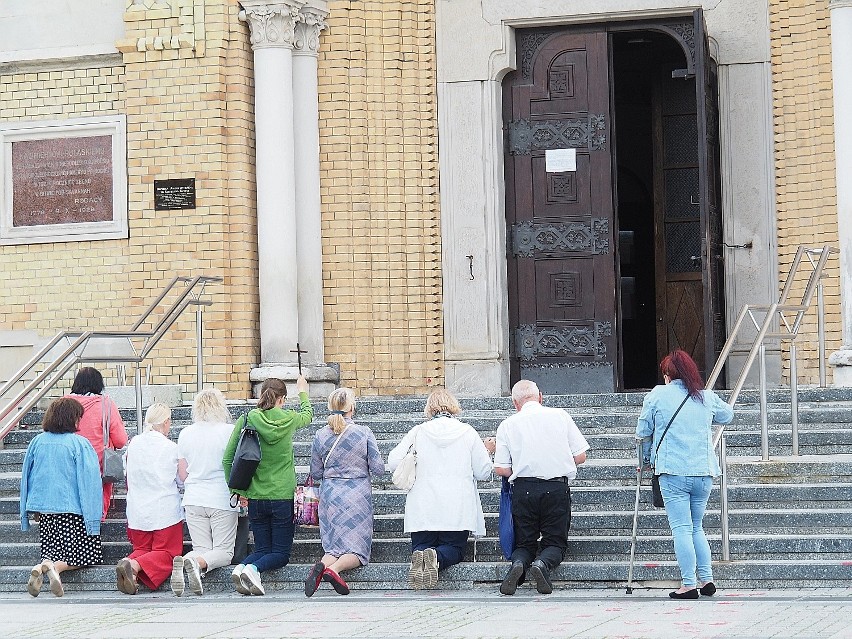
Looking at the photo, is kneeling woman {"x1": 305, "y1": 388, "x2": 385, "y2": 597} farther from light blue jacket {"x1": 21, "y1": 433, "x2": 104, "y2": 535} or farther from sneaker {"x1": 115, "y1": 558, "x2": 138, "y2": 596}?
light blue jacket {"x1": 21, "y1": 433, "x2": 104, "y2": 535}

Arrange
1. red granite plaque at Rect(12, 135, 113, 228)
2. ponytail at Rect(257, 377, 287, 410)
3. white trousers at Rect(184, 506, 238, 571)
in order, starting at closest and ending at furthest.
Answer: ponytail at Rect(257, 377, 287, 410) < white trousers at Rect(184, 506, 238, 571) < red granite plaque at Rect(12, 135, 113, 228)

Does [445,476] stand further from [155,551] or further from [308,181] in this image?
[308,181]

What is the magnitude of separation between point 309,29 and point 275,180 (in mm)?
1437

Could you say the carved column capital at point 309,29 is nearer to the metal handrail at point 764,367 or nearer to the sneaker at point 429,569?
the metal handrail at point 764,367

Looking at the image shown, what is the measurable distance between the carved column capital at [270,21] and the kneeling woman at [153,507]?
4.78 metres

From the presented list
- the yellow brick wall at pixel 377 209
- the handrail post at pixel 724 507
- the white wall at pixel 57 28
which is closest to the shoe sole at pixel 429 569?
the handrail post at pixel 724 507

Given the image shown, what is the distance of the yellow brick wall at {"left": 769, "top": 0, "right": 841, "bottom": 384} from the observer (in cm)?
1370

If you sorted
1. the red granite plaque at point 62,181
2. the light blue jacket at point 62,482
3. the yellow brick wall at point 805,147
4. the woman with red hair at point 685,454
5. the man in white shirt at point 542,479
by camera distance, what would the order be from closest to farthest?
1. the woman with red hair at point 685,454
2. the man in white shirt at point 542,479
3. the light blue jacket at point 62,482
4. the yellow brick wall at point 805,147
5. the red granite plaque at point 62,181

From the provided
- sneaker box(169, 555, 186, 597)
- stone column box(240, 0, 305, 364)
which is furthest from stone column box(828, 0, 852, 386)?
sneaker box(169, 555, 186, 597)

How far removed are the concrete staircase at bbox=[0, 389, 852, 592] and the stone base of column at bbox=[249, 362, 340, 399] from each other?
176 centimetres

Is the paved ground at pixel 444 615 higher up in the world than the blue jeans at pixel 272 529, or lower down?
lower down

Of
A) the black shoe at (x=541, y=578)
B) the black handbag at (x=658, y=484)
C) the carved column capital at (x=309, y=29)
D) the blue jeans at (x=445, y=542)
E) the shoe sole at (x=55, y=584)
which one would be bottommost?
the shoe sole at (x=55, y=584)

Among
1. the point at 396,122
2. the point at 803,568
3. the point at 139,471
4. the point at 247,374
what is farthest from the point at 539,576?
the point at 396,122

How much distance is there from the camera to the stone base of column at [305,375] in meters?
14.0
